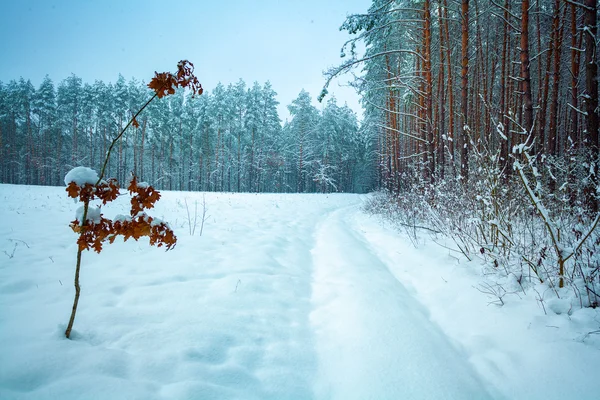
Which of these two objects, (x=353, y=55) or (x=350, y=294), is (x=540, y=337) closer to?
(x=350, y=294)

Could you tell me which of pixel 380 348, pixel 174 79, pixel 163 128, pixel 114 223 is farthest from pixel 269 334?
pixel 163 128

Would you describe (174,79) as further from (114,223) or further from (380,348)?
(380,348)

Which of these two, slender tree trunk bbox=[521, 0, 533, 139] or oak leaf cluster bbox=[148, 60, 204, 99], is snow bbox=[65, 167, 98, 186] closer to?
oak leaf cluster bbox=[148, 60, 204, 99]

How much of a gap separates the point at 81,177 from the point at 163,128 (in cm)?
3609

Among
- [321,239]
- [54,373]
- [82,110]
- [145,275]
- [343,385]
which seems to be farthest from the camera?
[82,110]

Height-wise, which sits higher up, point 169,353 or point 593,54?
point 593,54

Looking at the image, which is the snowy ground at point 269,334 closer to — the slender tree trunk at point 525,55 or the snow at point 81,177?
the snow at point 81,177

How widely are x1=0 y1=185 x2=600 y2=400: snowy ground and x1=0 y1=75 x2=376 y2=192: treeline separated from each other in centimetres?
3021

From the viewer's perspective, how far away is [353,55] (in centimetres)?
681

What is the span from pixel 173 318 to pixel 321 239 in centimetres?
460

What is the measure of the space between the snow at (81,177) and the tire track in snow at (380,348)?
7.17 feet

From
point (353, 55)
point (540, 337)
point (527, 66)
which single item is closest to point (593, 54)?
point (527, 66)

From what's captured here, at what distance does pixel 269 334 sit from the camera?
239 centimetres

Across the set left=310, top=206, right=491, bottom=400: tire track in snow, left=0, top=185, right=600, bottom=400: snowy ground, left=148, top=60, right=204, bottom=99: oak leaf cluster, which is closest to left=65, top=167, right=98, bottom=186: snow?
left=148, top=60, right=204, bottom=99: oak leaf cluster
